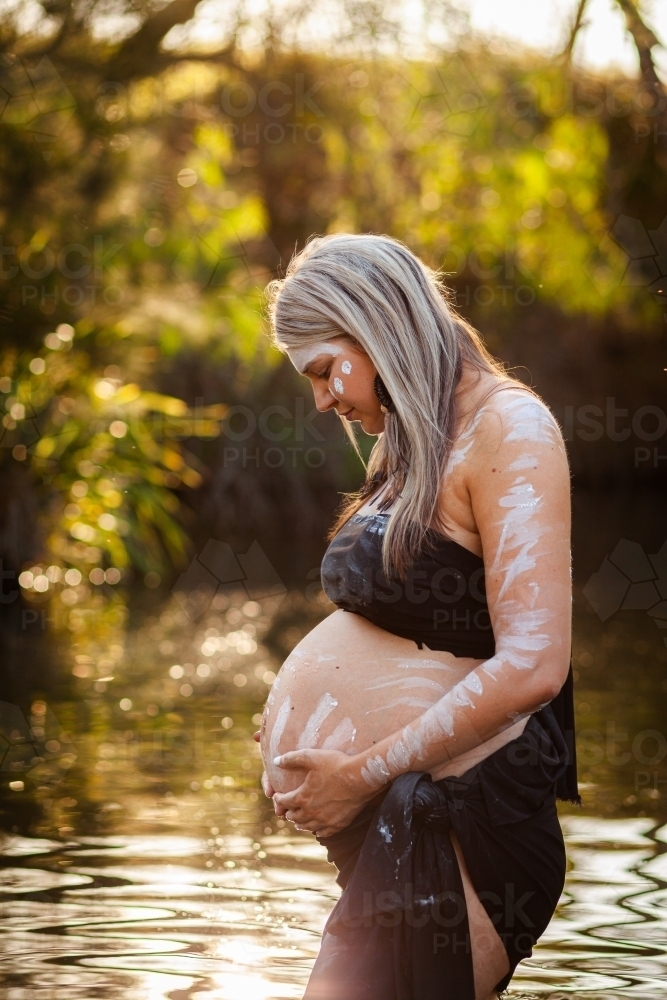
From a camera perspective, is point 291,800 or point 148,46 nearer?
point 291,800

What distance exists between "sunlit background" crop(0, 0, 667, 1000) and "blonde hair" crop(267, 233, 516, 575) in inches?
40.4

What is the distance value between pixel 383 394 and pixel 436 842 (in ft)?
2.37

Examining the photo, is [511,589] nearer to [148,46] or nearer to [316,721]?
[316,721]

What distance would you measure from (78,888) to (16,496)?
6.55 m

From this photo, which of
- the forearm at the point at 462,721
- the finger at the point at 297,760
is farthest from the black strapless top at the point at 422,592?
the finger at the point at 297,760

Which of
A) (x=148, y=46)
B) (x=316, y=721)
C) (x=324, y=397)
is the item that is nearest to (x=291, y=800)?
(x=316, y=721)

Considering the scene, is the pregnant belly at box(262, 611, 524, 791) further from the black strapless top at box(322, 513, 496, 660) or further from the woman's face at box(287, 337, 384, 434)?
the woman's face at box(287, 337, 384, 434)

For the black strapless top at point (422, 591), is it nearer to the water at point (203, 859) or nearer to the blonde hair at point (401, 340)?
the blonde hair at point (401, 340)

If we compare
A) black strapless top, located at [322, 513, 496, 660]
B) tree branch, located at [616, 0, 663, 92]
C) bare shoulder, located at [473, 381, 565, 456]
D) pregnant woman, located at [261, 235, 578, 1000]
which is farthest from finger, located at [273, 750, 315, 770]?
tree branch, located at [616, 0, 663, 92]

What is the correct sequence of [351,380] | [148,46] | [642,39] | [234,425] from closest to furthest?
[351,380] → [642,39] → [148,46] → [234,425]

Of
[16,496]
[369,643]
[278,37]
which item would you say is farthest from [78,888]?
[278,37]

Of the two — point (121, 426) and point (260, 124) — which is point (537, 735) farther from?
point (260, 124)

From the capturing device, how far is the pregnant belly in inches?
86.0

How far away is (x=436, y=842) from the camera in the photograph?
6.79 ft
